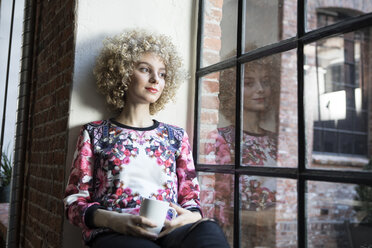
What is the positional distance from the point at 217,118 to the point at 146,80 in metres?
0.41

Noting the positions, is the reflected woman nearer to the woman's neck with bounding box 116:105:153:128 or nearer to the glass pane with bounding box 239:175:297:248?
the glass pane with bounding box 239:175:297:248

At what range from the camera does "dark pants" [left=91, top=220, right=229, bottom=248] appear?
0.99 meters

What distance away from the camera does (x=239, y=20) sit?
5.02ft

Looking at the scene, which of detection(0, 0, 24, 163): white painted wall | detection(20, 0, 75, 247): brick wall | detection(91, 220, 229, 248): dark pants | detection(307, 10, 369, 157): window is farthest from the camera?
detection(307, 10, 369, 157): window

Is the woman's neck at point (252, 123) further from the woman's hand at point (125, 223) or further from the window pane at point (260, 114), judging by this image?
the woman's hand at point (125, 223)

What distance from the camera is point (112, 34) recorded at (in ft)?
5.37

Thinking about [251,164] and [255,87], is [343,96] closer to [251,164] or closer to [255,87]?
[255,87]

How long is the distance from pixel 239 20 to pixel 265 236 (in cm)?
93

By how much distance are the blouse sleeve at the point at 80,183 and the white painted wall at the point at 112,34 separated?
19 cm

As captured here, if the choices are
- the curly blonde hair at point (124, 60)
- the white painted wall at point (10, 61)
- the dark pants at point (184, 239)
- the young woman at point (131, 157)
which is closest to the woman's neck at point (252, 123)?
the young woman at point (131, 157)

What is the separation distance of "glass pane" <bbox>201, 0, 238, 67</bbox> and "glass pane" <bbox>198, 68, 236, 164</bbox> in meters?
0.10

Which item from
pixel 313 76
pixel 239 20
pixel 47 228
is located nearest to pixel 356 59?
pixel 313 76

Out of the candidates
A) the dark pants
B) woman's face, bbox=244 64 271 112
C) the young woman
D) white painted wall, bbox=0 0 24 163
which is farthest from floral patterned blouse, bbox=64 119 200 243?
white painted wall, bbox=0 0 24 163

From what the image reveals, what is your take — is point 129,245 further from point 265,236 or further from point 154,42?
point 154,42
